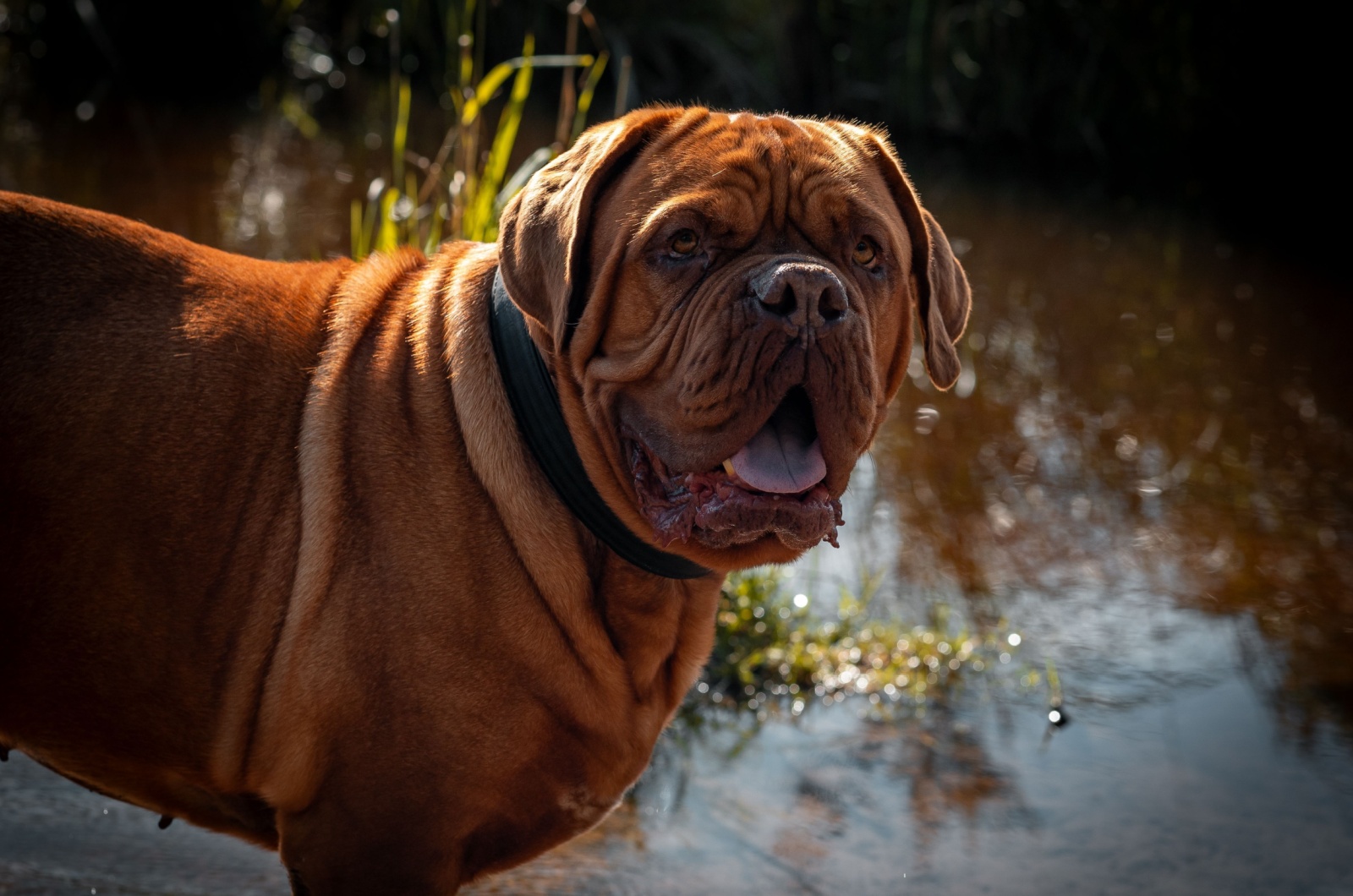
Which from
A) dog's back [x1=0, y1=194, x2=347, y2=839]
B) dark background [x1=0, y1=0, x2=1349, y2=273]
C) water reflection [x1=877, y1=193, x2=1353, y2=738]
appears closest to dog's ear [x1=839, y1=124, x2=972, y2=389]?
dog's back [x1=0, y1=194, x2=347, y2=839]

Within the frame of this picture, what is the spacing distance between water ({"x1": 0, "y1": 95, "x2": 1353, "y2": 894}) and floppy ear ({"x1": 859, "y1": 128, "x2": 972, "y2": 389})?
131 centimetres

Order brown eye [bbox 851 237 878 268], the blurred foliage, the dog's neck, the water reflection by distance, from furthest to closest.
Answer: the water reflection < the blurred foliage < brown eye [bbox 851 237 878 268] < the dog's neck

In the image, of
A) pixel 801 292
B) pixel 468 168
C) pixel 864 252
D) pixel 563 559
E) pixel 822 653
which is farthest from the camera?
pixel 468 168

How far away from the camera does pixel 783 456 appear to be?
7.41 ft

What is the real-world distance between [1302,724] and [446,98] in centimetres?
543

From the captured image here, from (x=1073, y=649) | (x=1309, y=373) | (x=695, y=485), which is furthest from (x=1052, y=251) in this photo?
(x=695, y=485)

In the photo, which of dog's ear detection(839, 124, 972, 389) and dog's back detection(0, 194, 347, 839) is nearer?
dog's back detection(0, 194, 347, 839)

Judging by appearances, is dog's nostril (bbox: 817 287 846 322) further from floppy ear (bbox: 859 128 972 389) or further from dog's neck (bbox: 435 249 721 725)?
dog's neck (bbox: 435 249 721 725)

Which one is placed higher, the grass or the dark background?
the grass

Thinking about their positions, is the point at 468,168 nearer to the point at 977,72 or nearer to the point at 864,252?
the point at 864,252

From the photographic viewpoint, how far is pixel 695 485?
2211 mm

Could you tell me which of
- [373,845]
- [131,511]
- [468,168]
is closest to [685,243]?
[131,511]

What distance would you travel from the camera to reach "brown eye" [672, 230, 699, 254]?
2246mm

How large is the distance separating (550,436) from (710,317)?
1.26 ft
